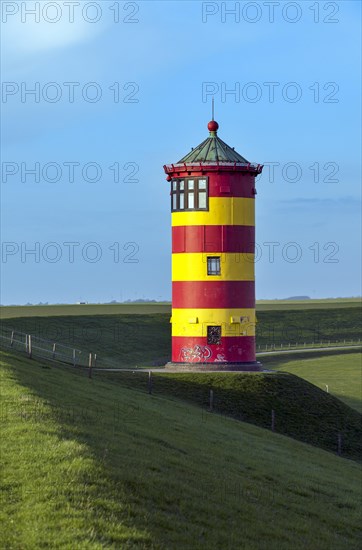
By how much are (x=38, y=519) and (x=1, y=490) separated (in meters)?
2.17

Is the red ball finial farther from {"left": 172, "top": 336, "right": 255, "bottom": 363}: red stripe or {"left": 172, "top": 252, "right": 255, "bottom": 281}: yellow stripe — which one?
{"left": 172, "top": 336, "right": 255, "bottom": 363}: red stripe

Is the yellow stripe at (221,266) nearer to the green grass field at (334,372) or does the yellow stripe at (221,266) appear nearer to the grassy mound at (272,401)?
the grassy mound at (272,401)

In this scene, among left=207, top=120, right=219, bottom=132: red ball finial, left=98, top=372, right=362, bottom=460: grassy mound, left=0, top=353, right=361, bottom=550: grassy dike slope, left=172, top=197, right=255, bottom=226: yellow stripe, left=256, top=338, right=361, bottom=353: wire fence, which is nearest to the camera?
left=0, top=353, right=361, bottom=550: grassy dike slope

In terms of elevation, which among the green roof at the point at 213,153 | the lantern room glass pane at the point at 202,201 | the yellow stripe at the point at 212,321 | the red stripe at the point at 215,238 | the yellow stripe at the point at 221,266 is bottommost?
the yellow stripe at the point at 212,321

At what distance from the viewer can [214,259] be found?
54156 millimetres

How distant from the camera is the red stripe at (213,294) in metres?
54.2

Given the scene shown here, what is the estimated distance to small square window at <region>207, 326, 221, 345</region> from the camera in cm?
5438

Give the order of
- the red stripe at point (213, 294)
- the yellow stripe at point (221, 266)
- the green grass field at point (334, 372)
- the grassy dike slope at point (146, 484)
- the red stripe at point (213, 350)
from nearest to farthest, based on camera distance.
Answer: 1. the grassy dike slope at point (146, 484)
2. the yellow stripe at point (221, 266)
3. the red stripe at point (213, 294)
4. the red stripe at point (213, 350)
5. the green grass field at point (334, 372)

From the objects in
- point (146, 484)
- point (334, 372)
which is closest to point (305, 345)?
point (334, 372)

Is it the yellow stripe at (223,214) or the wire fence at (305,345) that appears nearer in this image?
the yellow stripe at (223,214)

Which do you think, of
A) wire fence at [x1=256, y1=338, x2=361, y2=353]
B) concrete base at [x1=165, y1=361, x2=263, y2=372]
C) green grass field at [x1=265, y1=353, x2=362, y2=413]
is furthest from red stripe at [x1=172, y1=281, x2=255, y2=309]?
wire fence at [x1=256, y1=338, x2=361, y2=353]

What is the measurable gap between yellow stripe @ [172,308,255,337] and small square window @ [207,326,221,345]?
20 cm

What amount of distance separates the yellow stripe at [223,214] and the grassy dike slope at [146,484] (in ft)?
61.3

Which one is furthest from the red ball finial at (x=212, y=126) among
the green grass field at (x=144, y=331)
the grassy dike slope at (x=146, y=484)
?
the green grass field at (x=144, y=331)
